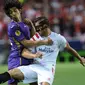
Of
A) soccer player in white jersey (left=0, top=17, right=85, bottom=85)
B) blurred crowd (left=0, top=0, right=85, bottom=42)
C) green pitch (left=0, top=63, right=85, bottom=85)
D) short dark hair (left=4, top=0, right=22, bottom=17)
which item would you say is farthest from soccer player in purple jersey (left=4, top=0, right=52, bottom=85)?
blurred crowd (left=0, top=0, right=85, bottom=42)

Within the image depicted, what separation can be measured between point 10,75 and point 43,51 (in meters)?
0.68

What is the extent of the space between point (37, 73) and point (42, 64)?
0.60ft

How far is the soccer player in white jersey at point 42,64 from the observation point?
7479mm

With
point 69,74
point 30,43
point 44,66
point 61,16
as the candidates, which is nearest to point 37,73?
point 44,66

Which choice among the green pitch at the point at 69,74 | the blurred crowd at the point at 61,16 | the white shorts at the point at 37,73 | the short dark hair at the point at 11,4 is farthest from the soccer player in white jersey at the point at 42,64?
the blurred crowd at the point at 61,16

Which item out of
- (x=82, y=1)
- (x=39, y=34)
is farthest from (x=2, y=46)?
(x=39, y=34)

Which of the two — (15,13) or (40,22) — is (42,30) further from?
(15,13)

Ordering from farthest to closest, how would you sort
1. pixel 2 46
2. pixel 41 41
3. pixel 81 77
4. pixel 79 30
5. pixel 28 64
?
pixel 79 30 < pixel 2 46 < pixel 81 77 < pixel 28 64 < pixel 41 41

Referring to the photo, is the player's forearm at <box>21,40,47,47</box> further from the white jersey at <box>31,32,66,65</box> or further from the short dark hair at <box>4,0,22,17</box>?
the short dark hair at <box>4,0,22,17</box>

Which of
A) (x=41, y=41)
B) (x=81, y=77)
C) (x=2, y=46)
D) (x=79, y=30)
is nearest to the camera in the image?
(x=41, y=41)

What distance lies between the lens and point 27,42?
736cm

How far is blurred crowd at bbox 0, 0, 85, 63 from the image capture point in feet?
57.7

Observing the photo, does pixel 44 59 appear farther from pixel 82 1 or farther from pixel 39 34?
pixel 82 1

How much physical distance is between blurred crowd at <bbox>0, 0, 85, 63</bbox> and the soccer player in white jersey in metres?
9.31
